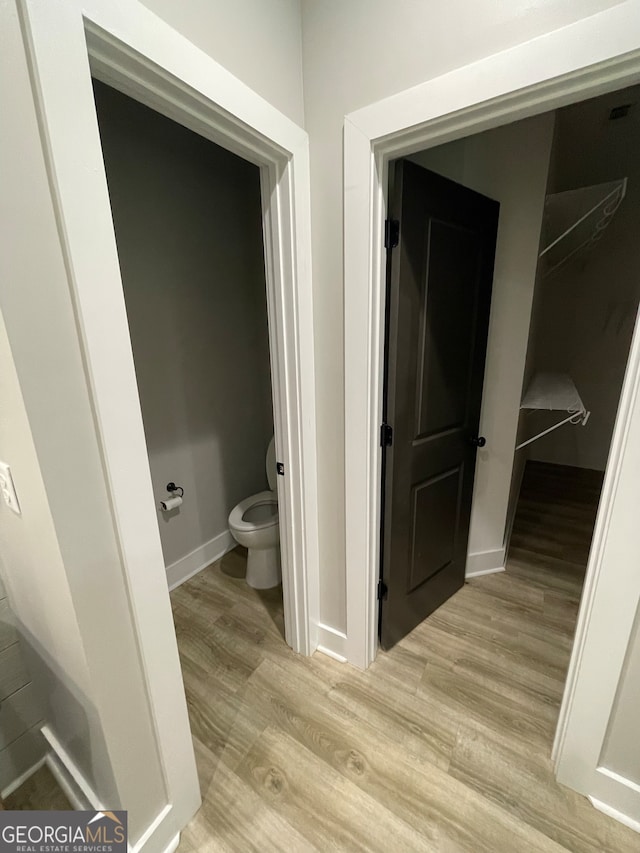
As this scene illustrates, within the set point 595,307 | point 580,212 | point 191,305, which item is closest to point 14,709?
point 191,305

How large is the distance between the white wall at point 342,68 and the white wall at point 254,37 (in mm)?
53

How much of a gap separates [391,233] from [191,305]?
A: 1.24 m

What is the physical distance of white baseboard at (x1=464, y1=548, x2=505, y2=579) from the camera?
2.10 meters

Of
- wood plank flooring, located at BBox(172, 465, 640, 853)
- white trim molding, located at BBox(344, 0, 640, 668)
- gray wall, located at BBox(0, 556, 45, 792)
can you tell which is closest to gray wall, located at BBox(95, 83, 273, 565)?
wood plank flooring, located at BBox(172, 465, 640, 853)

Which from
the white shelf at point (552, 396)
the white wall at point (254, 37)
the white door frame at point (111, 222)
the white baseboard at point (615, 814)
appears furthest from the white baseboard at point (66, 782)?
the white shelf at point (552, 396)

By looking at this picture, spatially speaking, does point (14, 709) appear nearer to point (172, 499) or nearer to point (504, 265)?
point (172, 499)

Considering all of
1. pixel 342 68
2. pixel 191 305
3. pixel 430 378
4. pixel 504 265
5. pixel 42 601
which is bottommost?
pixel 42 601

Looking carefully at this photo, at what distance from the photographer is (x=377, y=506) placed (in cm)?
138

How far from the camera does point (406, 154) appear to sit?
42.3 inches

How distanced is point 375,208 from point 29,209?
900 millimetres

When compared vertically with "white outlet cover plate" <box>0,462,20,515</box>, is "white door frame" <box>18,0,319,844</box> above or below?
above

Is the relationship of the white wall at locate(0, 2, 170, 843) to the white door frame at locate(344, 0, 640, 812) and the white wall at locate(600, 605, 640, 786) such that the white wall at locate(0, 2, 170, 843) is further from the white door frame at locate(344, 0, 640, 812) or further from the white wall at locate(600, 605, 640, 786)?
the white wall at locate(600, 605, 640, 786)

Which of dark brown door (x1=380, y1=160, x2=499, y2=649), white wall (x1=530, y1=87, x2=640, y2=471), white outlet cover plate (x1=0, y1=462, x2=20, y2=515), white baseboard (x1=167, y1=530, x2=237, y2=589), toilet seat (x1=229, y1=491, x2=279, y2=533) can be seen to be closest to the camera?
white outlet cover plate (x1=0, y1=462, x2=20, y2=515)

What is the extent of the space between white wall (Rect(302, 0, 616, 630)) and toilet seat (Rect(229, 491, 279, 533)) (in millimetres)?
555
